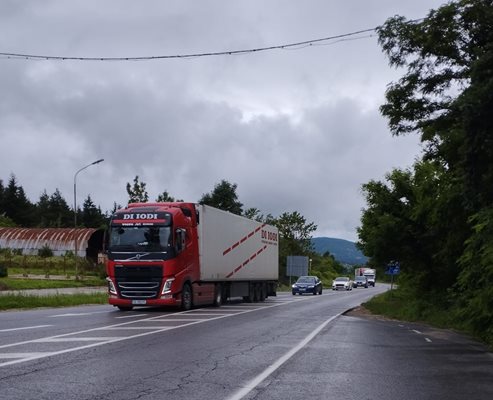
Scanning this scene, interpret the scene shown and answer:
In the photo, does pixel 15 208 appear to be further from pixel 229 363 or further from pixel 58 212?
pixel 229 363

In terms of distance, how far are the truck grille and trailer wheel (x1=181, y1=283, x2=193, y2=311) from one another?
1.30 meters

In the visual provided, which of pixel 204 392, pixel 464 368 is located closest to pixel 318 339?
pixel 464 368

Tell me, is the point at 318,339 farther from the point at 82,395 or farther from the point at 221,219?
the point at 221,219

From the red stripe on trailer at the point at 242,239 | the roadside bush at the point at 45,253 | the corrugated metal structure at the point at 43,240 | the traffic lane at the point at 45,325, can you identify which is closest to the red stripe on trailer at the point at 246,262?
the red stripe on trailer at the point at 242,239

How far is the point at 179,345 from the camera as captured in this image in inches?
514

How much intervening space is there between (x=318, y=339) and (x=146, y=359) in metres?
5.56

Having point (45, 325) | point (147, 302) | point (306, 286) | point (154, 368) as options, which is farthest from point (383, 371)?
point (306, 286)

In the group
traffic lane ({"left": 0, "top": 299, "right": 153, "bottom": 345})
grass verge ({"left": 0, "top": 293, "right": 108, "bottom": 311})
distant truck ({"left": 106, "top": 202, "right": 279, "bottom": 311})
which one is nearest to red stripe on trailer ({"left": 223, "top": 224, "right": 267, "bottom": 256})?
distant truck ({"left": 106, "top": 202, "right": 279, "bottom": 311})

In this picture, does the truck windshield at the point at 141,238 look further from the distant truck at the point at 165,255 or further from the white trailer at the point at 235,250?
the white trailer at the point at 235,250

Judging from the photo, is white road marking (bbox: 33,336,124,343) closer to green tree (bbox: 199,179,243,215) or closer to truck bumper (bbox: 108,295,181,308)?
truck bumper (bbox: 108,295,181,308)

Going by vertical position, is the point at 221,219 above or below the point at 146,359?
above

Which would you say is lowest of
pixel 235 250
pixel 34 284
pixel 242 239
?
pixel 34 284

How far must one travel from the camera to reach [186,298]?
985 inches

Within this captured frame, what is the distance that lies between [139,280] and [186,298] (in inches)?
82.9
